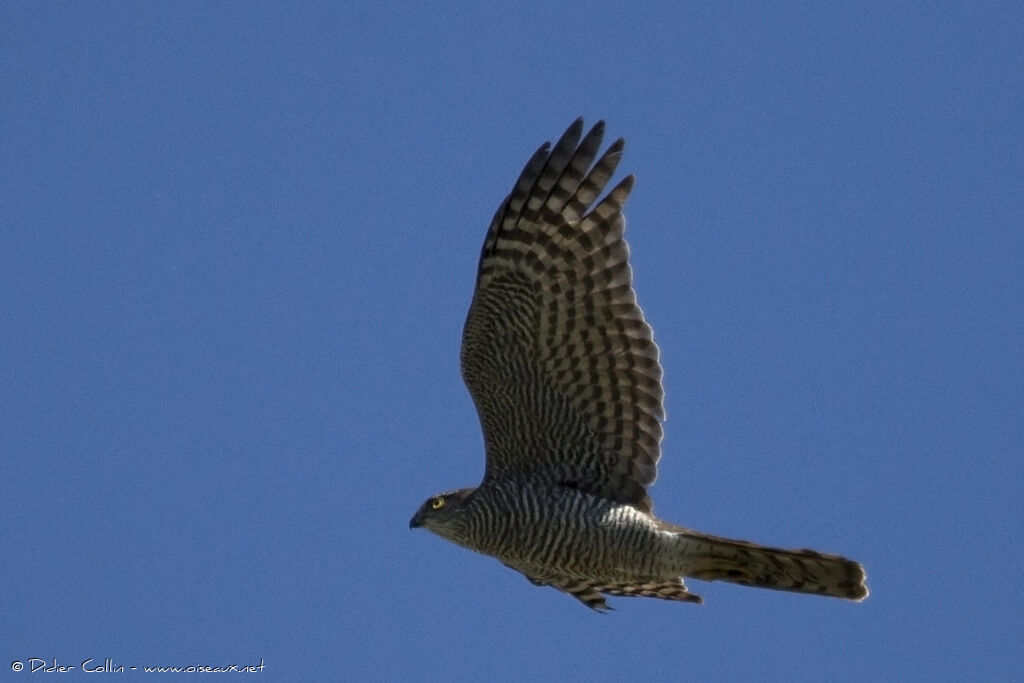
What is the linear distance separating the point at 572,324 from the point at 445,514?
1723 mm

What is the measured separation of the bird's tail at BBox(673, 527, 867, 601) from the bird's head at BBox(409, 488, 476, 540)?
1591 mm

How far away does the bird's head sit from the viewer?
35.0ft

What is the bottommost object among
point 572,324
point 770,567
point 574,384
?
point 770,567

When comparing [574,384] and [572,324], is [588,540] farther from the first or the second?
[572,324]

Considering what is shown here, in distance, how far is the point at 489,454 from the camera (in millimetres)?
10727

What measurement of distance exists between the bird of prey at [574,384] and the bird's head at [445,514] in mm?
177

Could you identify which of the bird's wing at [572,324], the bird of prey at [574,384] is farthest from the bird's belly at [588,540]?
the bird's wing at [572,324]

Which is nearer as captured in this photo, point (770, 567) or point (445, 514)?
point (770, 567)

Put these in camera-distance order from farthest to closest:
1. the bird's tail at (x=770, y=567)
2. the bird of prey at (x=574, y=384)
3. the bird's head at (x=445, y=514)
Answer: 1. the bird's head at (x=445, y=514)
2. the bird of prey at (x=574, y=384)
3. the bird's tail at (x=770, y=567)

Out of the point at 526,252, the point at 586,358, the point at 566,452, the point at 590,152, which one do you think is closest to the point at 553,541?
the point at 566,452

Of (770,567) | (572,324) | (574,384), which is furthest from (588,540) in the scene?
(572,324)

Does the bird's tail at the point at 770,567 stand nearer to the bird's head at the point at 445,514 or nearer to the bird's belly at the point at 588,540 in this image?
the bird's belly at the point at 588,540

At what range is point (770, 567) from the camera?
9758 mm

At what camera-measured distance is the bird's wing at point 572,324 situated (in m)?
10.1
